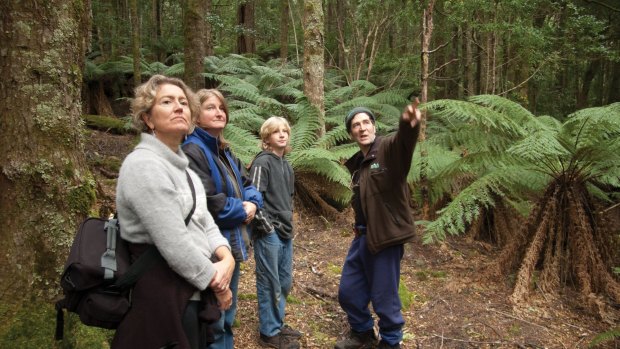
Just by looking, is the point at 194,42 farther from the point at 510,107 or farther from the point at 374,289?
the point at 374,289

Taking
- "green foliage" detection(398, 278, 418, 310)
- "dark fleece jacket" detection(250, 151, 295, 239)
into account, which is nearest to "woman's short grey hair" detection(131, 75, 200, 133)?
"dark fleece jacket" detection(250, 151, 295, 239)

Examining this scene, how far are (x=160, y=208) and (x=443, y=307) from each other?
325 centimetres

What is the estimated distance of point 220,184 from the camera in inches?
98.7

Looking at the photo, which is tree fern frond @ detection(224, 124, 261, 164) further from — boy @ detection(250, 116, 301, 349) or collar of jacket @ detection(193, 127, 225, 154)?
collar of jacket @ detection(193, 127, 225, 154)

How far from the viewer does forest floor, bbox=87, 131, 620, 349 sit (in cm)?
354

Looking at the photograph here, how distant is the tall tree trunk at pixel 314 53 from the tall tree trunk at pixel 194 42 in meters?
1.81

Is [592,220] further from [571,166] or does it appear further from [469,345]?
[469,345]

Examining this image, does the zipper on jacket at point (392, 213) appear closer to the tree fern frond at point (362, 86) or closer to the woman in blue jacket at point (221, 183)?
the woman in blue jacket at point (221, 183)

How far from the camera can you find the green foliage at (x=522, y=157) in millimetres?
4000

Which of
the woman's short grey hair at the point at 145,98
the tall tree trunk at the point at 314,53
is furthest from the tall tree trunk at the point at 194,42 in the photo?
the woman's short grey hair at the point at 145,98

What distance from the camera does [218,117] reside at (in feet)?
8.96

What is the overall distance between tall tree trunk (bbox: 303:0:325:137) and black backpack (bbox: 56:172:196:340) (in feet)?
17.4

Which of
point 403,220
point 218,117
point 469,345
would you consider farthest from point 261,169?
point 469,345

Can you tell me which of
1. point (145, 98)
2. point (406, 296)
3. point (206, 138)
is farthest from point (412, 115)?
point (406, 296)
